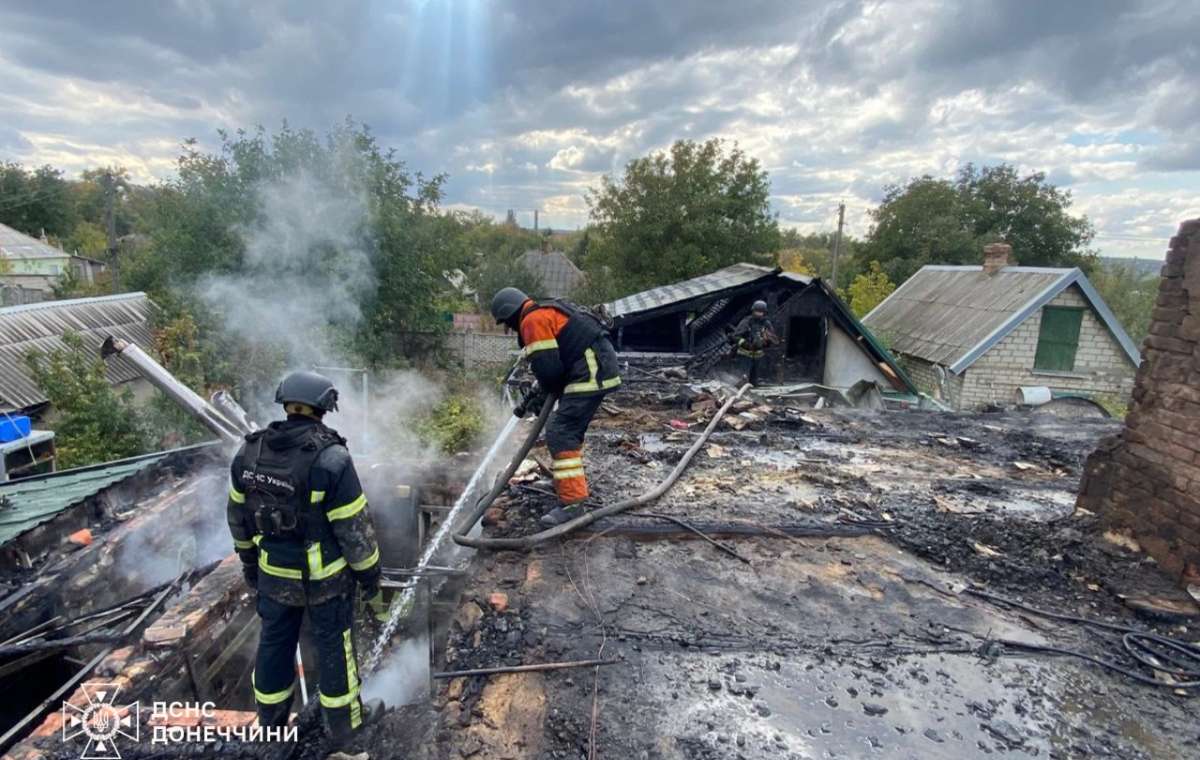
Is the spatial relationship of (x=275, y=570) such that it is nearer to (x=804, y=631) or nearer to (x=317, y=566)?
(x=317, y=566)

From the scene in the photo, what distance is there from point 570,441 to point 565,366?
0.52 meters

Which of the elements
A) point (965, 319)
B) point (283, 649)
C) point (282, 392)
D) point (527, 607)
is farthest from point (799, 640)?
point (965, 319)

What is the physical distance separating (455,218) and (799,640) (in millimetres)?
17462

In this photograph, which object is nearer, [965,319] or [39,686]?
[39,686]

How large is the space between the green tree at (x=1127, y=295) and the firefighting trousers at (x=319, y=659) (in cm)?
2959

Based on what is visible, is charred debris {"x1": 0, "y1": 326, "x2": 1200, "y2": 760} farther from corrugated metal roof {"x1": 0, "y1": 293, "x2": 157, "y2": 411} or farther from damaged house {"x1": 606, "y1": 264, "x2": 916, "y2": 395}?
corrugated metal roof {"x1": 0, "y1": 293, "x2": 157, "y2": 411}

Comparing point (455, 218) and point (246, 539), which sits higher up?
point (455, 218)

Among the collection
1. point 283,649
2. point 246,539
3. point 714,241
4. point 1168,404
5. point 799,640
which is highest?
point 714,241

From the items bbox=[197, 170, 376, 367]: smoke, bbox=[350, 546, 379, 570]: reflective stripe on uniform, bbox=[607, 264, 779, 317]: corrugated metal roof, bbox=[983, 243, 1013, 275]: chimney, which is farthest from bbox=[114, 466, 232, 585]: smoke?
bbox=[983, 243, 1013, 275]: chimney

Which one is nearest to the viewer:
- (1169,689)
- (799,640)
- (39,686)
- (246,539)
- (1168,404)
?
(1169,689)

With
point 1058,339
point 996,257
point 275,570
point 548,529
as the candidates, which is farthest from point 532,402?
point 996,257

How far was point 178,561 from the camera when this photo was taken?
565 cm

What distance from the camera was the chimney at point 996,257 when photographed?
1620cm

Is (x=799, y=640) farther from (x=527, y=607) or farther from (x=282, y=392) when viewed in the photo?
(x=282, y=392)
